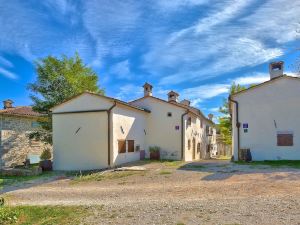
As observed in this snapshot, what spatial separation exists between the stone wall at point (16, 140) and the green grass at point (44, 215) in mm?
17818

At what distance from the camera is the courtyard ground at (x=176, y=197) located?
23.3ft

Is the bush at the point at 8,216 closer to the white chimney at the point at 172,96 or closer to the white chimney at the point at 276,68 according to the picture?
the white chimney at the point at 276,68

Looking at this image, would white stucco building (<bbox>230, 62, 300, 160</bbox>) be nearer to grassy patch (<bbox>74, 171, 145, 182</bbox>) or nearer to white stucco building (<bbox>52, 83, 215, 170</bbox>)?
white stucco building (<bbox>52, 83, 215, 170</bbox>)

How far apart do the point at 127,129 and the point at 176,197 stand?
37.5 feet

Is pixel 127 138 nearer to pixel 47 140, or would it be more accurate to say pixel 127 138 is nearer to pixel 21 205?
pixel 47 140

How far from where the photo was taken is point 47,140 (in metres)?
25.6

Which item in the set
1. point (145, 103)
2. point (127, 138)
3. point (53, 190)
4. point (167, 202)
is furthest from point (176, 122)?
point (167, 202)

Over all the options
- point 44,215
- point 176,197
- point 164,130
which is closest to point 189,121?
point 164,130

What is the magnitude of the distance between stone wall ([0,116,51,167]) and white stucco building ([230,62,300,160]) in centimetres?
1939

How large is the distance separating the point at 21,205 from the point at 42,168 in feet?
33.9

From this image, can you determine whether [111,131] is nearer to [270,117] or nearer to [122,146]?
[122,146]

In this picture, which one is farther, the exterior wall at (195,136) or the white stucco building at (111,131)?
the exterior wall at (195,136)

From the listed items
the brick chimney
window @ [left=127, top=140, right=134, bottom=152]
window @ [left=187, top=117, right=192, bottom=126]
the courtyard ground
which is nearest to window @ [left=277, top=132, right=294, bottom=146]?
the courtyard ground

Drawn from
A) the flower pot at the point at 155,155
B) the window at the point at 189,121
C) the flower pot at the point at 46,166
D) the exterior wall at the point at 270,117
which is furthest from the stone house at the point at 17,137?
the exterior wall at the point at 270,117
